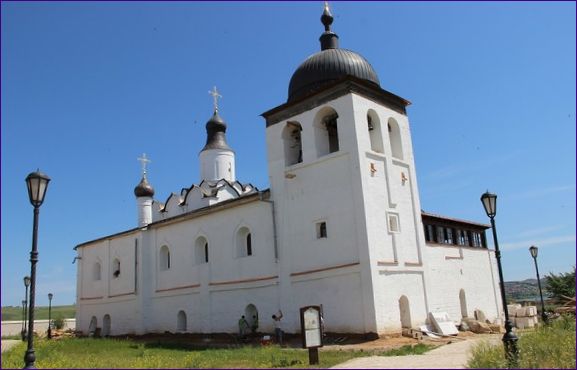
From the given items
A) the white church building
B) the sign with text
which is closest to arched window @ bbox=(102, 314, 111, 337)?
the white church building

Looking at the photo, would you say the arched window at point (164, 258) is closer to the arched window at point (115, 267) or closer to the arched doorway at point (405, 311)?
the arched window at point (115, 267)

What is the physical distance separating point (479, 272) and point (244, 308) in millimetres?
11438

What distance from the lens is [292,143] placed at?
2280cm

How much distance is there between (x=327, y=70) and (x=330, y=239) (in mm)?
7082

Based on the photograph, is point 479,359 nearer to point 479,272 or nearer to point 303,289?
point 303,289

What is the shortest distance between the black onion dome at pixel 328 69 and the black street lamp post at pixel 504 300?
9337mm

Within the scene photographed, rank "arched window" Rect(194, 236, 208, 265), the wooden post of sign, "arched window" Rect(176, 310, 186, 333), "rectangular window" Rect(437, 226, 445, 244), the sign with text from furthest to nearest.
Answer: "arched window" Rect(176, 310, 186, 333), "arched window" Rect(194, 236, 208, 265), "rectangular window" Rect(437, 226, 445, 244), the sign with text, the wooden post of sign

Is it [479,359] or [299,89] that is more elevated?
[299,89]

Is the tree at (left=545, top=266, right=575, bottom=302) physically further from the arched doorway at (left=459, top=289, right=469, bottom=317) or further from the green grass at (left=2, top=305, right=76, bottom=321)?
the green grass at (left=2, top=305, right=76, bottom=321)

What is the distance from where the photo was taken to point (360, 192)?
62.5 ft

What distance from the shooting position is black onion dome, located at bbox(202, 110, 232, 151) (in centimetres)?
3222

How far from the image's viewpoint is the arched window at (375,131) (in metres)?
21.1

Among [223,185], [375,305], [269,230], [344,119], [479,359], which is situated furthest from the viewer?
[223,185]

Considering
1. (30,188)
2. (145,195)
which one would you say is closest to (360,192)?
(30,188)
